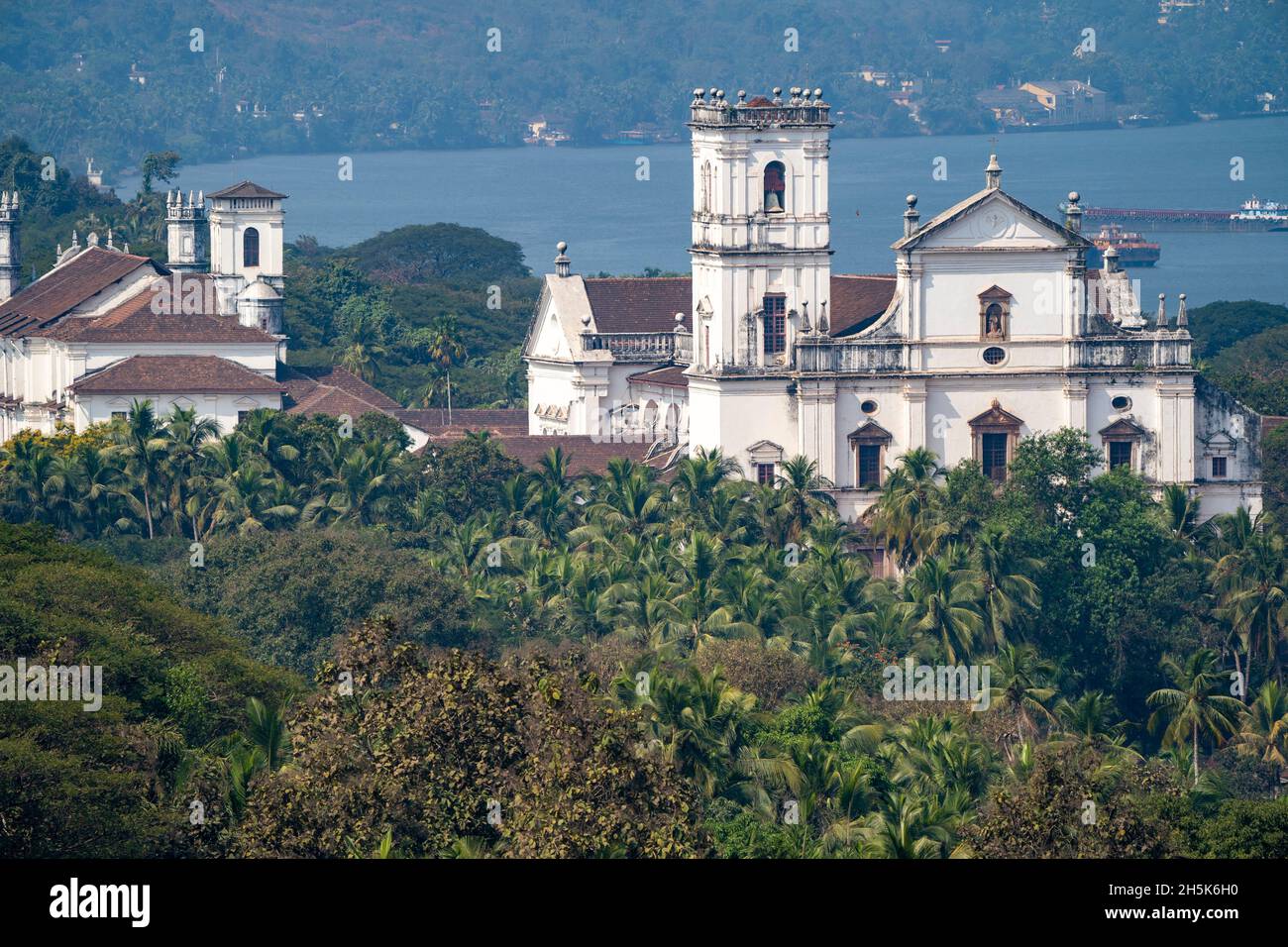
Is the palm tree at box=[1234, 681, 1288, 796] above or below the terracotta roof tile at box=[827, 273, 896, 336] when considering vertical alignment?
below

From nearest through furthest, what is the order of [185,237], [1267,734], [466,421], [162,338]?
[1267,734] < [162,338] < [466,421] < [185,237]

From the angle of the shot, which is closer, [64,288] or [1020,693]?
[1020,693]

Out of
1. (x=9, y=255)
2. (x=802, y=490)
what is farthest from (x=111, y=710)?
(x=9, y=255)

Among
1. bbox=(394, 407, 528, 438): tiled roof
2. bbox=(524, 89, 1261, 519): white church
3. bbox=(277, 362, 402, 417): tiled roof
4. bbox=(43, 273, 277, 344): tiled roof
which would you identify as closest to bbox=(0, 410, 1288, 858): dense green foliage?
bbox=(524, 89, 1261, 519): white church

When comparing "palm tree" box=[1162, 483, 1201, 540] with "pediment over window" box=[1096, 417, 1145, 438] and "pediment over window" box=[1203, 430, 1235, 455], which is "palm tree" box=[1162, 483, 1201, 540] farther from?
"pediment over window" box=[1203, 430, 1235, 455]

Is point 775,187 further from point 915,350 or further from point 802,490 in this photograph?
point 802,490

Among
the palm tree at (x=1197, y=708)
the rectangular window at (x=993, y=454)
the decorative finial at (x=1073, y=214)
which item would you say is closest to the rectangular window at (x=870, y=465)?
the rectangular window at (x=993, y=454)

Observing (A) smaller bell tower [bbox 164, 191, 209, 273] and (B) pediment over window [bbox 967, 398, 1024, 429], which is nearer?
(B) pediment over window [bbox 967, 398, 1024, 429]
